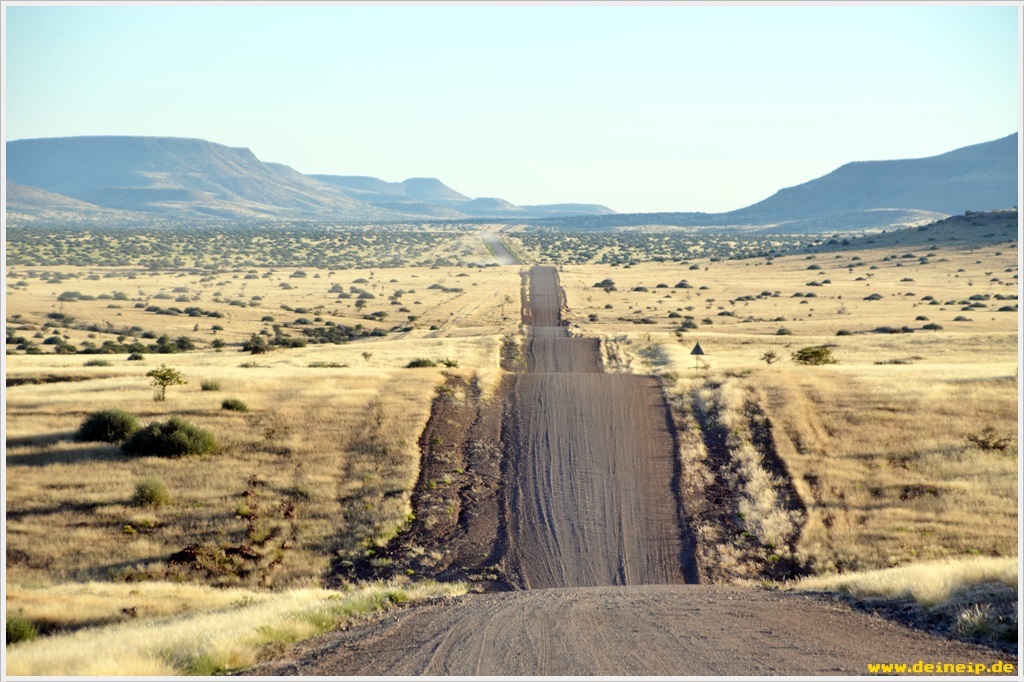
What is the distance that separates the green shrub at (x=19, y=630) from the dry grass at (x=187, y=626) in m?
0.57

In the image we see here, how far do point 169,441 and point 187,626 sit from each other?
43.9 ft

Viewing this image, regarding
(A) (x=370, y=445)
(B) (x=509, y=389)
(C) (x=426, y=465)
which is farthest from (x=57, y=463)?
(B) (x=509, y=389)

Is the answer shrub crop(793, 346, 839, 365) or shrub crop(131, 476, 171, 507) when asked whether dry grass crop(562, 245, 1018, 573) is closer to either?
shrub crop(793, 346, 839, 365)

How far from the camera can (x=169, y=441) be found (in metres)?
27.4

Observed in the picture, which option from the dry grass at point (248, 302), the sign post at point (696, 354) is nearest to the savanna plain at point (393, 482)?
the sign post at point (696, 354)

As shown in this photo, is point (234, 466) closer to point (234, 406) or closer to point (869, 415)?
point (234, 406)

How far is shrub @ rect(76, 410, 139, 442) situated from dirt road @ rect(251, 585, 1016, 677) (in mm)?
16249

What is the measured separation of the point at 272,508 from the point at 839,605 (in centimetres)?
1534

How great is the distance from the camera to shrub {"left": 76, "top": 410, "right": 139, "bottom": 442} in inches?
1109

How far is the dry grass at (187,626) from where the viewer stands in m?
12.8

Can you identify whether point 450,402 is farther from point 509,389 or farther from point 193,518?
point 193,518

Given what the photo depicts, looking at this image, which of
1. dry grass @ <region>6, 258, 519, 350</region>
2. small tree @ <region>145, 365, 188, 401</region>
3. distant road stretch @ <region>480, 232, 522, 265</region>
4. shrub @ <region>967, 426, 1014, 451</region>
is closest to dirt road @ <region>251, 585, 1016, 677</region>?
shrub @ <region>967, 426, 1014, 451</region>

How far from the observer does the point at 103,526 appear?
77.0ft

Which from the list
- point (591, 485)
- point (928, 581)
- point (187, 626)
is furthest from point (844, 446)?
point (187, 626)
